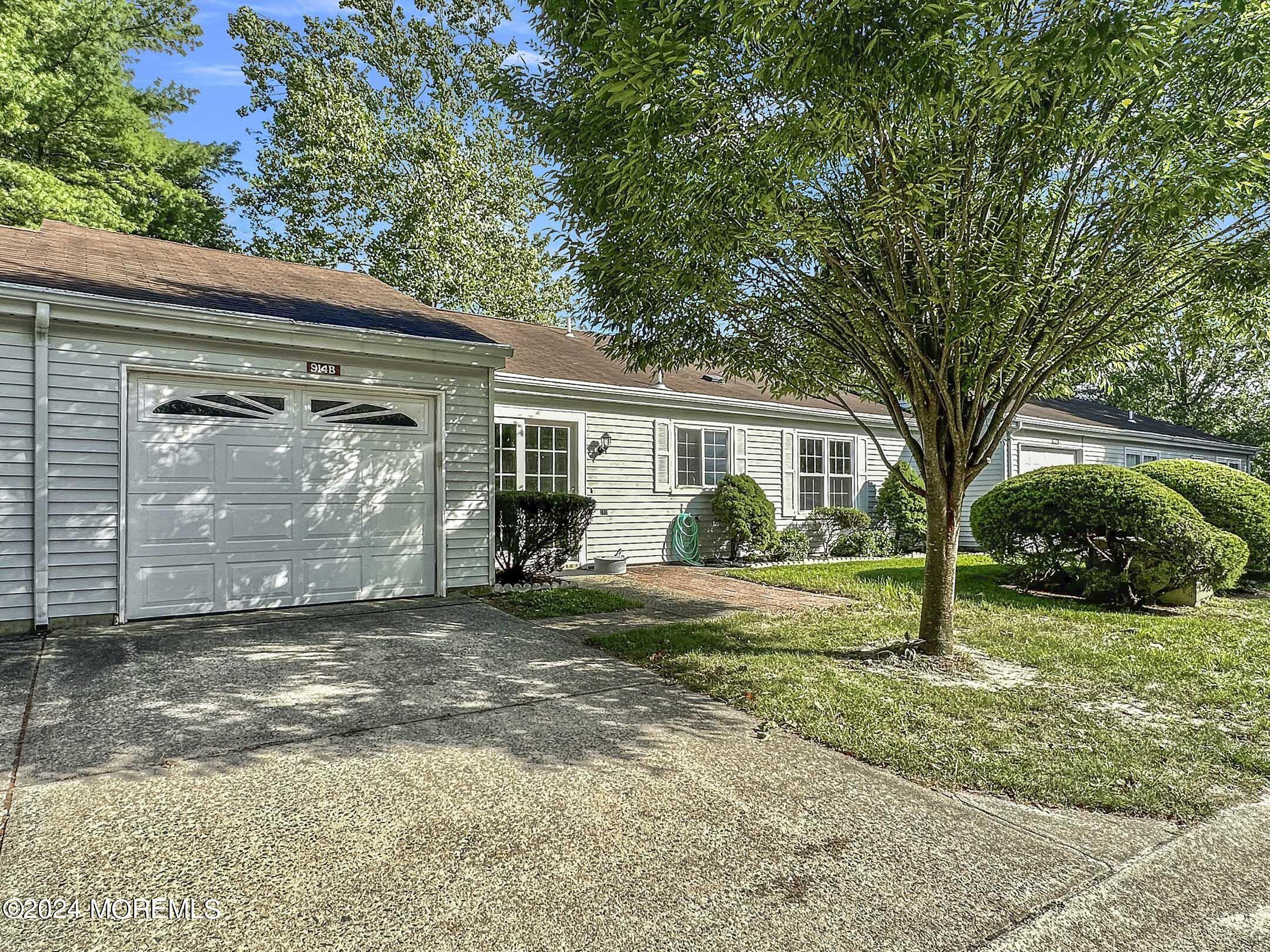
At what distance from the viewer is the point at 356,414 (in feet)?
23.2

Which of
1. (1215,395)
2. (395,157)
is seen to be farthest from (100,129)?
(1215,395)

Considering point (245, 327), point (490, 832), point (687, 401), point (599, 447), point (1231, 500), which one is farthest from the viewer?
point (687, 401)

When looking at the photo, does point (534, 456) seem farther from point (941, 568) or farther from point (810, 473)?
point (941, 568)

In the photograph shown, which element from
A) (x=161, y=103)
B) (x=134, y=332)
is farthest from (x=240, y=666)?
(x=161, y=103)

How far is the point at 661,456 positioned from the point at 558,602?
459cm

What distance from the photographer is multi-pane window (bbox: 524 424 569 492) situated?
1019 cm

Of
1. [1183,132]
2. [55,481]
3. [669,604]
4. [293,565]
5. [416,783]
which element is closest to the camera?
[416,783]

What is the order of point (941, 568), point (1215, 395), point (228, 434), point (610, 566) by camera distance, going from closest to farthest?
point (941, 568) < point (228, 434) < point (610, 566) < point (1215, 395)

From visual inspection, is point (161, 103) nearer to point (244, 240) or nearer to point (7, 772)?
point (244, 240)

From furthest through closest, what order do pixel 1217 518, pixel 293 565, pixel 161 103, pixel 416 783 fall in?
pixel 161 103 < pixel 1217 518 < pixel 293 565 < pixel 416 783

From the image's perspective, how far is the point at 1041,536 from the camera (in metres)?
8.32

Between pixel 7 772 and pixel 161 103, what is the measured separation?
71.6ft

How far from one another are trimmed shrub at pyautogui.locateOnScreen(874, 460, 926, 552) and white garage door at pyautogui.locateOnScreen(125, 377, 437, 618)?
963cm

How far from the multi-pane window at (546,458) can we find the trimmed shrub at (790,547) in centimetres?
396
